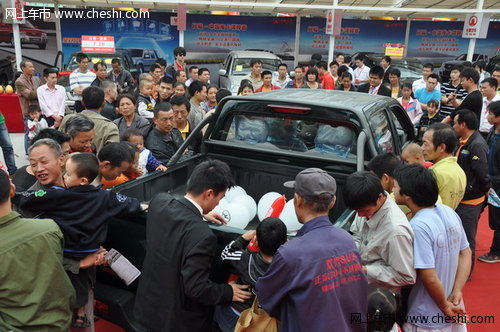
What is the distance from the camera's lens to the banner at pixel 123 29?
16.2m

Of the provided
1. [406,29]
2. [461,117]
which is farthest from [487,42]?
[461,117]

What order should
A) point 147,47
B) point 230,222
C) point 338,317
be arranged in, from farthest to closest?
point 147,47 → point 230,222 → point 338,317

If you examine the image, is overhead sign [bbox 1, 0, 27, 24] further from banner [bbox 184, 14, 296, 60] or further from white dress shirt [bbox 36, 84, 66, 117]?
banner [bbox 184, 14, 296, 60]

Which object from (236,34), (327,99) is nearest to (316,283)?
(327,99)

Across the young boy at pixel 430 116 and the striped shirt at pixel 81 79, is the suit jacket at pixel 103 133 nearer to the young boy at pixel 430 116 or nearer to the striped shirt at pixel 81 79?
the striped shirt at pixel 81 79

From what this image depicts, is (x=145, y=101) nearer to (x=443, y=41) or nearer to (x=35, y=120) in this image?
(x=35, y=120)

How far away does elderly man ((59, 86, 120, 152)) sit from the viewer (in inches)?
164

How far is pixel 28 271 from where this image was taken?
6.38 ft

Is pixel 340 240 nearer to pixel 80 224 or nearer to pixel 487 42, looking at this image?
pixel 80 224

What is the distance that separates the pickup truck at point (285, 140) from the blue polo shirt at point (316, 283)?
1.11 meters

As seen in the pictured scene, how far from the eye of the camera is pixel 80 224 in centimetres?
242

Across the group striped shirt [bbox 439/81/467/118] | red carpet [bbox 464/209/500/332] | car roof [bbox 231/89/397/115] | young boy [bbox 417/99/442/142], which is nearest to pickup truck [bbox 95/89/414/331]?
car roof [bbox 231/89/397/115]

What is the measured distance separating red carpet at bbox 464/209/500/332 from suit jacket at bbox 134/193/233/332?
102 inches

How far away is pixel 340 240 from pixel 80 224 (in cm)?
152
